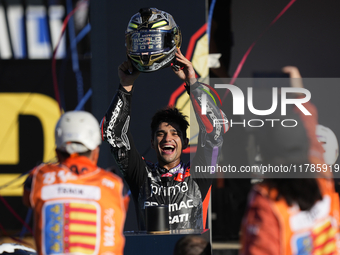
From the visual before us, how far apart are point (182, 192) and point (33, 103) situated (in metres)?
2.32

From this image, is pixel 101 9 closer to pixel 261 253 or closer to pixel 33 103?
pixel 33 103

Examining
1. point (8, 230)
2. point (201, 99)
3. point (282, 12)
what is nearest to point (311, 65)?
point (282, 12)

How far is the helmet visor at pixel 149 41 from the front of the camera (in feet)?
9.18

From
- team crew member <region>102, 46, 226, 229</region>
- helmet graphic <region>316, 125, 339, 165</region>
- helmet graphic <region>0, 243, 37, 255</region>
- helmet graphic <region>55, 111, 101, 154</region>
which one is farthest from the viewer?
helmet graphic <region>316, 125, 339, 165</region>

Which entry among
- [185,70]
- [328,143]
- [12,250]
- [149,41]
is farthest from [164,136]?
[328,143]

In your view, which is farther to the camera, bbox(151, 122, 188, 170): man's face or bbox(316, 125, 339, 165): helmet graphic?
bbox(316, 125, 339, 165): helmet graphic

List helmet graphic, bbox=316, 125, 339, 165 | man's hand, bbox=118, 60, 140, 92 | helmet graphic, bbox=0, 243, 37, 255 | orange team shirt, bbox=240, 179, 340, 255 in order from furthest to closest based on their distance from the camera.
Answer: helmet graphic, bbox=316, 125, 339, 165, man's hand, bbox=118, 60, 140, 92, helmet graphic, bbox=0, 243, 37, 255, orange team shirt, bbox=240, 179, 340, 255

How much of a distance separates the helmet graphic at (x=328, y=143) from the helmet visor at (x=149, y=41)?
5.51 feet

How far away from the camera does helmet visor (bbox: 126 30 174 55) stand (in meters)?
2.80

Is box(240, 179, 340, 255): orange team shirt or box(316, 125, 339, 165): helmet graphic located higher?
box(316, 125, 339, 165): helmet graphic

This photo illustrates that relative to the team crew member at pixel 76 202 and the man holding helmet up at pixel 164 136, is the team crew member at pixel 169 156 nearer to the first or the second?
the man holding helmet up at pixel 164 136

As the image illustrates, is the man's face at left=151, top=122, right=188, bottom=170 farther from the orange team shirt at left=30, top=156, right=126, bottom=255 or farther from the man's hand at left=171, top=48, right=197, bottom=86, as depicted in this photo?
the orange team shirt at left=30, top=156, right=126, bottom=255

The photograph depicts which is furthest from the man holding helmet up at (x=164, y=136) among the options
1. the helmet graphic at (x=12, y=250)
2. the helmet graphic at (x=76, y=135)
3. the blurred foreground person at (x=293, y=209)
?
the blurred foreground person at (x=293, y=209)

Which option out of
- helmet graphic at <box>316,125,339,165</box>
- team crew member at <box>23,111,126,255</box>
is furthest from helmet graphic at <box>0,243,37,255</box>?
helmet graphic at <box>316,125,339,165</box>
